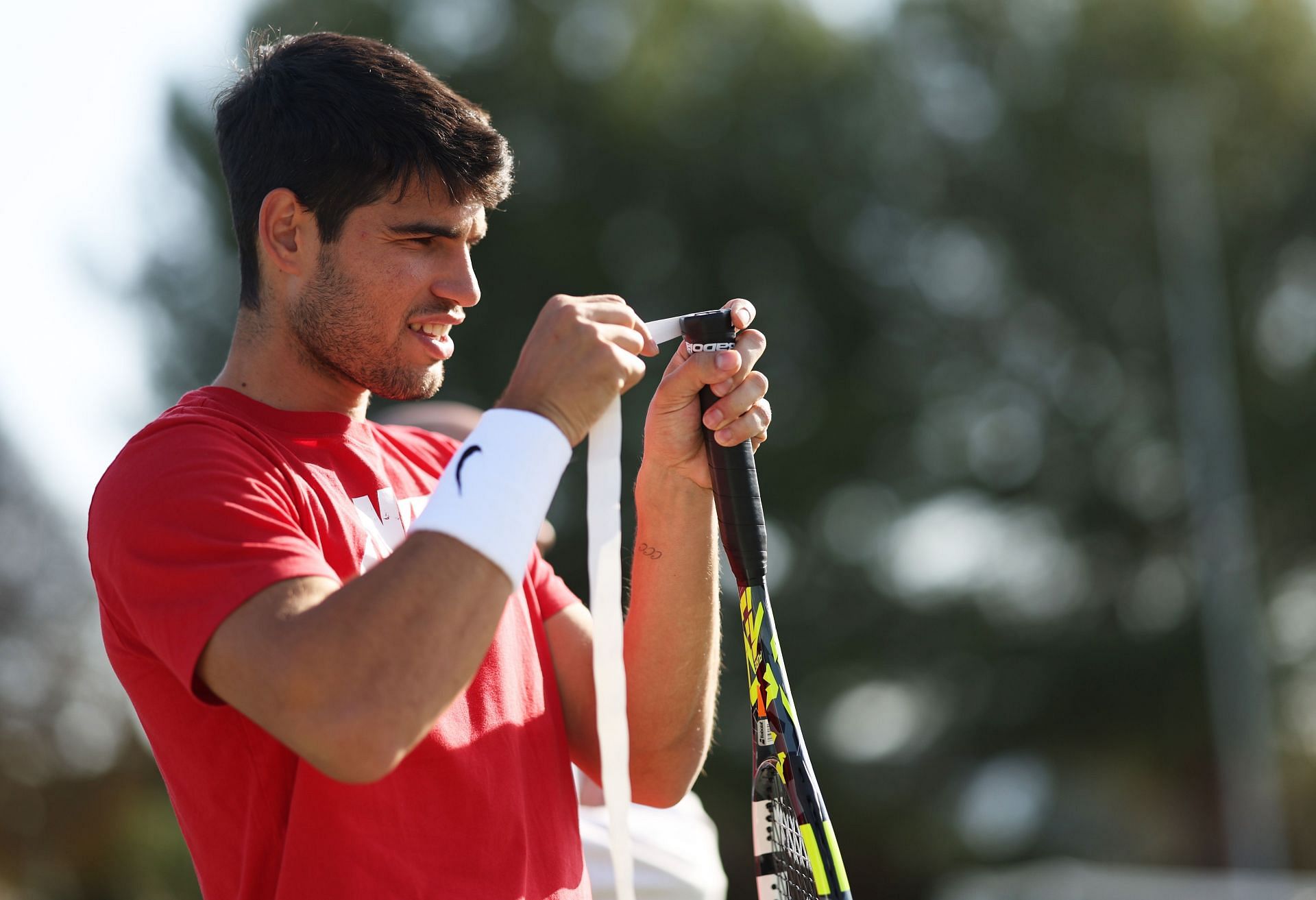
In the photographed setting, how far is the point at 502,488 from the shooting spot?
1.80 m

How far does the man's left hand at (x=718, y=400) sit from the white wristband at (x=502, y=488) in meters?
0.49

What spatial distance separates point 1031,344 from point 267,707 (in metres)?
14.1

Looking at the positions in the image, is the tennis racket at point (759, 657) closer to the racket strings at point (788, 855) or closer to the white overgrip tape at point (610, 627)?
the racket strings at point (788, 855)

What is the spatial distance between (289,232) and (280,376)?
0.82 feet

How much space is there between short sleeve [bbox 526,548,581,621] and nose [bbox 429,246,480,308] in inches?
21.0

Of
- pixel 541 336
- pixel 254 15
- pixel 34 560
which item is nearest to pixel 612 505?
pixel 541 336

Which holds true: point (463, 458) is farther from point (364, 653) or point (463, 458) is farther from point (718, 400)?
point (718, 400)

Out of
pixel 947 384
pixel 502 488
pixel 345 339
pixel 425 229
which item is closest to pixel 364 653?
pixel 502 488

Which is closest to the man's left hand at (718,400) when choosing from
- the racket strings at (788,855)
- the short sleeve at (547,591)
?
the short sleeve at (547,591)

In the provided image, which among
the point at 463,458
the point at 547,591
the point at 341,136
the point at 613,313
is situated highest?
the point at 341,136

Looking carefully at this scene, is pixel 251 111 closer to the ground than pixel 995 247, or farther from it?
closer to the ground

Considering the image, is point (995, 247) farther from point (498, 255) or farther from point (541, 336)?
point (541, 336)

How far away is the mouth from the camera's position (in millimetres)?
2264

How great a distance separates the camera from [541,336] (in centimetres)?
194
